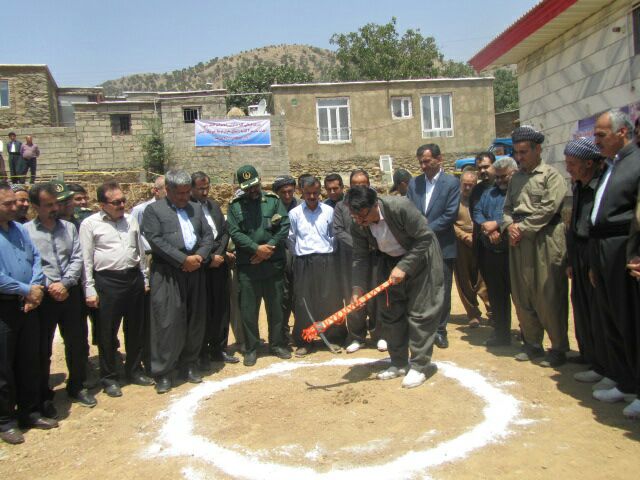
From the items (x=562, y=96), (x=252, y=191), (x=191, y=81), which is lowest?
(x=252, y=191)

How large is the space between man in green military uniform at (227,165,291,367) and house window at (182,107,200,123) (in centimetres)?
1771

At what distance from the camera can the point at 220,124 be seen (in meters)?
21.6

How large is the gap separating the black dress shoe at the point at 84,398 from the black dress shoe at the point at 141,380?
46cm

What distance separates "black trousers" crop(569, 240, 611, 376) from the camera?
4.51 metres

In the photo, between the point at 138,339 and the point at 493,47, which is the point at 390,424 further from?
the point at 493,47

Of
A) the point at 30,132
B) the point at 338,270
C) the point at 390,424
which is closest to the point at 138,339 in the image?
the point at 338,270

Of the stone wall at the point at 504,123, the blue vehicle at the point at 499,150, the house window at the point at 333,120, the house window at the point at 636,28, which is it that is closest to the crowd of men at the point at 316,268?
the blue vehicle at the point at 499,150

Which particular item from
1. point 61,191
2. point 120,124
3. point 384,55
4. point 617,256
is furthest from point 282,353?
point 384,55

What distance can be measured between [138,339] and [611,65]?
866 centimetres

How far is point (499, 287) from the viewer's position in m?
6.00

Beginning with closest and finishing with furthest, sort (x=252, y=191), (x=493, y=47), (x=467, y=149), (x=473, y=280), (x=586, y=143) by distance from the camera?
(x=586, y=143)
(x=252, y=191)
(x=473, y=280)
(x=493, y=47)
(x=467, y=149)

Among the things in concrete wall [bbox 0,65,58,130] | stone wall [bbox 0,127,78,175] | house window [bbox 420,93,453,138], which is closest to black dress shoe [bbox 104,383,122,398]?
stone wall [bbox 0,127,78,175]

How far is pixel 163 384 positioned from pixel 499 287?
3.62 metres

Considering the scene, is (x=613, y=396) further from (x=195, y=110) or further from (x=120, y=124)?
(x=120, y=124)
